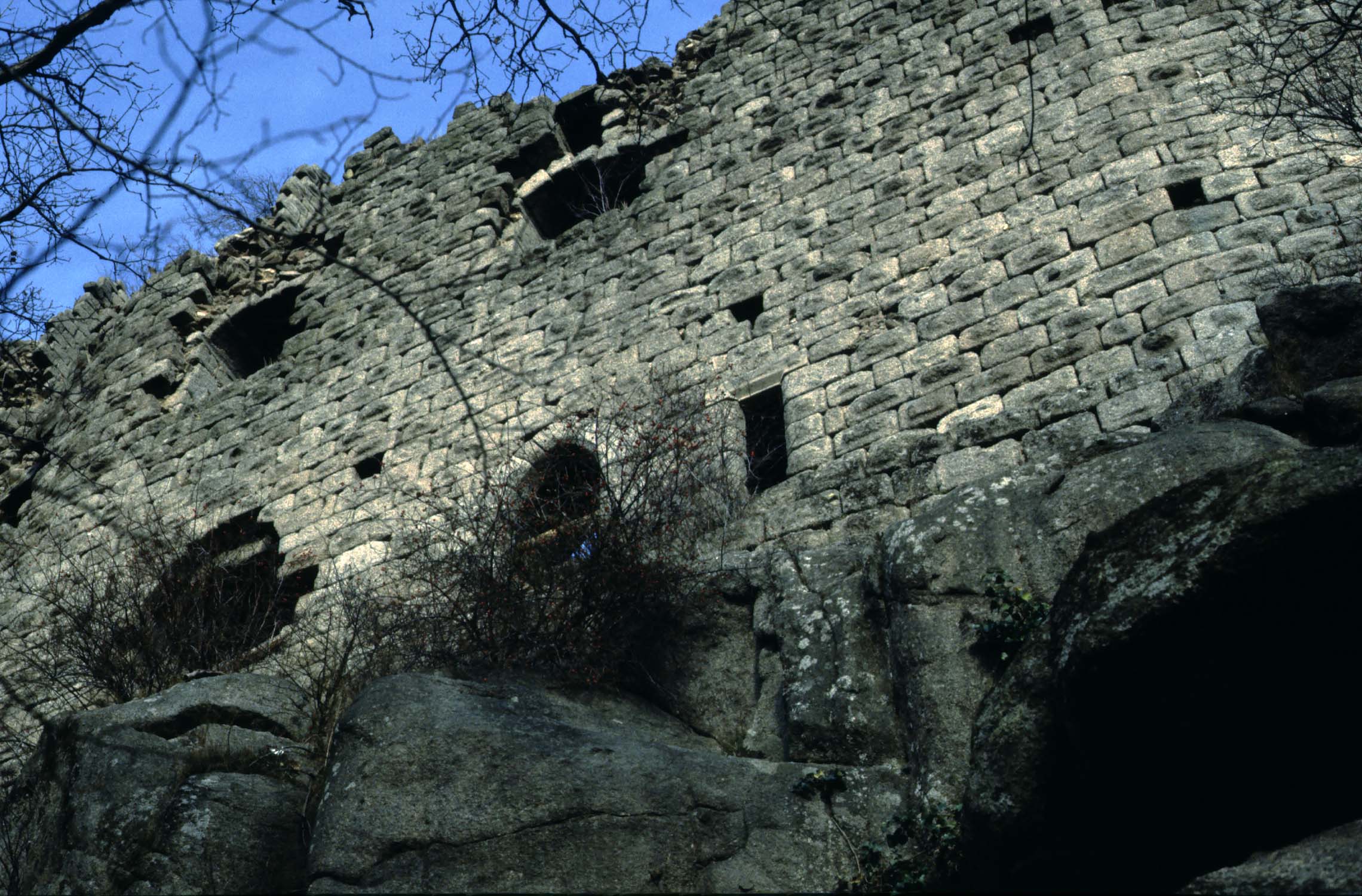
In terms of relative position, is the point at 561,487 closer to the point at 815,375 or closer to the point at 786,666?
the point at 815,375

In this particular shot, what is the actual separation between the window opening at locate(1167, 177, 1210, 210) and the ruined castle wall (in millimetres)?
15

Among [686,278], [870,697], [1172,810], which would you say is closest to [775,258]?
[686,278]

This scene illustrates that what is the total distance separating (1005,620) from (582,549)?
1.97m

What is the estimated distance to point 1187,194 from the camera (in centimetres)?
599

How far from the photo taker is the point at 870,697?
4332 millimetres

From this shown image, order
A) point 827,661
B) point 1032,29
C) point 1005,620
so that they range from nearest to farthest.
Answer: point 1005,620 < point 827,661 < point 1032,29

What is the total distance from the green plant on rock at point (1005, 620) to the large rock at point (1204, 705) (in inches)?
27.1

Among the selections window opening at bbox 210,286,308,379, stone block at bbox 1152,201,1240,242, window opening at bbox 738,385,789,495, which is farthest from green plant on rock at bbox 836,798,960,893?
window opening at bbox 210,286,308,379

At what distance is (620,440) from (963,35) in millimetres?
3291

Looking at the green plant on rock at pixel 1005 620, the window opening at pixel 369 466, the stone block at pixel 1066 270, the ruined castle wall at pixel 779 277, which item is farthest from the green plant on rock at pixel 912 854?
the window opening at pixel 369 466

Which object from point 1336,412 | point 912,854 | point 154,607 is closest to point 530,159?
point 154,607

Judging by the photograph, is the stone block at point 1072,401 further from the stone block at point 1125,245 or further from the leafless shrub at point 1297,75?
the leafless shrub at point 1297,75

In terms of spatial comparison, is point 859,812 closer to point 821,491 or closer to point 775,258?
point 821,491

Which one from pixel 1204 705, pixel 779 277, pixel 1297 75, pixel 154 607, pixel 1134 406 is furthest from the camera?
pixel 779 277
